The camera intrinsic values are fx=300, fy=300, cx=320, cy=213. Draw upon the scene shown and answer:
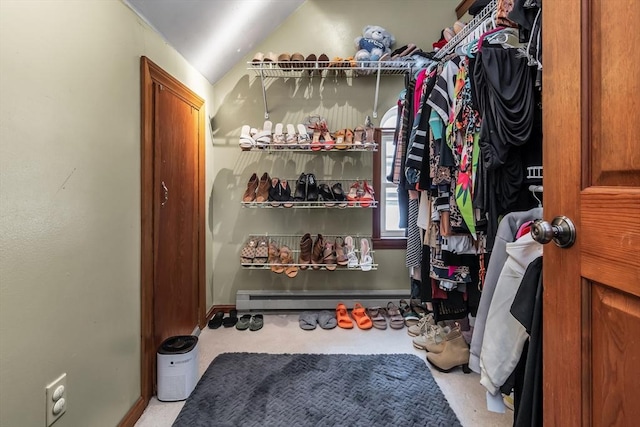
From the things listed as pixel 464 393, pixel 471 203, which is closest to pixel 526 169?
pixel 471 203

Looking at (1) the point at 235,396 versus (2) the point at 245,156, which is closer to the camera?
(1) the point at 235,396

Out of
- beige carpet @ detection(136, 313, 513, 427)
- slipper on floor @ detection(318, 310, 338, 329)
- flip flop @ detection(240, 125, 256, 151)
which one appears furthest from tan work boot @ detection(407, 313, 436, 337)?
flip flop @ detection(240, 125, 256, 151)

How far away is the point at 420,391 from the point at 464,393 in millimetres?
228

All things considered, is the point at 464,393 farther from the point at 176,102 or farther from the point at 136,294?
the point at 176,102

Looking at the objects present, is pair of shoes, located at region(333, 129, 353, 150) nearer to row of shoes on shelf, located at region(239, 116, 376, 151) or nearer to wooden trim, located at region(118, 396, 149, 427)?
row of shoes on shelf, located at region(239, 116, 376, 151)

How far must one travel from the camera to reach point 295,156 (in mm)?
2643

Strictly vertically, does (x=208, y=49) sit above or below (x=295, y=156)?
above

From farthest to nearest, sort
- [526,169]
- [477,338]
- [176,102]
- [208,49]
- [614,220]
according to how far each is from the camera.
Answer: [208,49], [176,102], [526,169], [477,338], [614,220]

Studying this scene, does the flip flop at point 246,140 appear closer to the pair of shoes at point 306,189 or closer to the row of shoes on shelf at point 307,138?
the row of shoes on shelf at point 307,138

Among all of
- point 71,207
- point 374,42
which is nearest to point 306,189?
point 374,42

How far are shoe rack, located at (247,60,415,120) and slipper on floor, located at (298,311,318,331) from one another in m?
1.72

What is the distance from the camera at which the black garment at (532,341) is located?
2.27 feet

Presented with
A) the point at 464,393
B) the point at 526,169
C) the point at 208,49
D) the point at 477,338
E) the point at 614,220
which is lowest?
the point at 464,393

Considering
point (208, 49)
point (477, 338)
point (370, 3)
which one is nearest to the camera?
point (477, 338)
